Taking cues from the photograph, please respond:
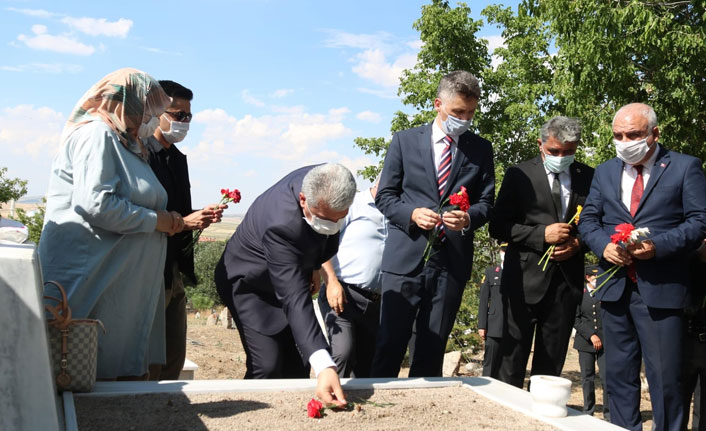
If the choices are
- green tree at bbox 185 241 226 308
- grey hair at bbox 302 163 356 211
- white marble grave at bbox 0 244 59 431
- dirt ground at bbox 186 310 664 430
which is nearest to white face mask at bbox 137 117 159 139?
grey hair at bbox 302 163 356 211

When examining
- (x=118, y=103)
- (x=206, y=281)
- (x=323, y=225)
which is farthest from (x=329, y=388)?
(x=206, y=281)

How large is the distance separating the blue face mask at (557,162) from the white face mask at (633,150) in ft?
1.36

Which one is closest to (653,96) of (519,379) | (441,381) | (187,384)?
(519,379)

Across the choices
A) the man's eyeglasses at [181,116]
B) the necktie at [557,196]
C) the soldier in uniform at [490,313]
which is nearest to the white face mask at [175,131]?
the man's eyeglasses at [181,116]

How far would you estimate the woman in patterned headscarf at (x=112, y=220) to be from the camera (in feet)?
11.1

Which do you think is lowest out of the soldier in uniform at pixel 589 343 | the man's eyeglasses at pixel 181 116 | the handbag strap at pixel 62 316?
the soldier in uniform at pixel 589 343

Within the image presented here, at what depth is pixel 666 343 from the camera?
4.08 metres

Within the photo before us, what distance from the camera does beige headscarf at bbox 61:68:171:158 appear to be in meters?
3.60

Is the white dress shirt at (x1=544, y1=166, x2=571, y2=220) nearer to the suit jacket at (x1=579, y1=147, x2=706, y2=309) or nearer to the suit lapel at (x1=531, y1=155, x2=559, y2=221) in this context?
the suit lapel at (x1=531, y1=155, x2=559, y2=221)

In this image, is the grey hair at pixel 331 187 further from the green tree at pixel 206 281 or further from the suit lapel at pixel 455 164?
the green tree at pixel 206 281

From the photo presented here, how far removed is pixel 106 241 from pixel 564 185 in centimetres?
305

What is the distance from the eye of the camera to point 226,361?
11812 mm

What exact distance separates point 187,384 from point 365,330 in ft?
5.71

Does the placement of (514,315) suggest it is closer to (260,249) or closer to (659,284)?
(659,284)
